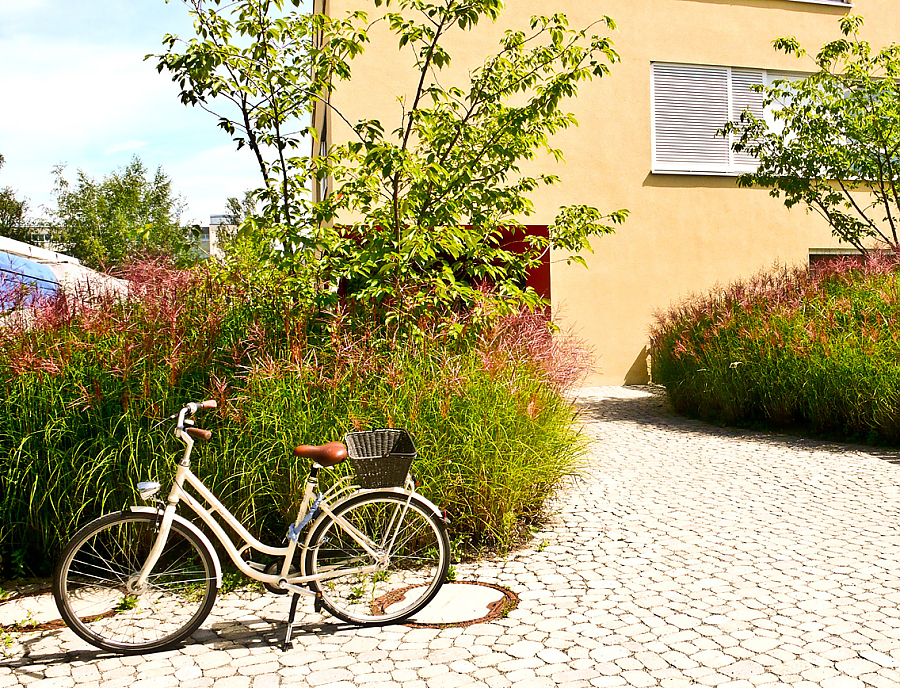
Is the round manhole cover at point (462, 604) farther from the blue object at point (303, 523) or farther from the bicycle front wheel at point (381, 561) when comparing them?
the blue object at point (303, 523)

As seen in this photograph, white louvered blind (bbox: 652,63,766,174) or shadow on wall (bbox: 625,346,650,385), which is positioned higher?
white louvered blind (bbox: 652,63,766,174)

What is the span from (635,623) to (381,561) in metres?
1.30

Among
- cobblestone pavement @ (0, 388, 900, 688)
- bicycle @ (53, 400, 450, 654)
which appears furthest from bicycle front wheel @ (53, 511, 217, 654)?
cobblestone pavement @ (0, 388, 900, 688)

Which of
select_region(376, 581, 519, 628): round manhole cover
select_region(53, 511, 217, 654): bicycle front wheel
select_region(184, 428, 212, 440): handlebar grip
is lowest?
select_region(376, 581, 519, 628): round manhole cover

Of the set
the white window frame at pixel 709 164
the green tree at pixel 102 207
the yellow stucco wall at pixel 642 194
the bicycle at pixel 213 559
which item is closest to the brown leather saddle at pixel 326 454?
the bicycle at pixel 213 559

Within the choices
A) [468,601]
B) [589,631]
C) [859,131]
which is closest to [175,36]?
[468,601]

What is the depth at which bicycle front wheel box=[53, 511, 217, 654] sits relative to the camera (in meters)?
3.88

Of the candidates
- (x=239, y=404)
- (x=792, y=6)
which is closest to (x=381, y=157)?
(x=239, y=404)

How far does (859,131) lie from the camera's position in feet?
38.1

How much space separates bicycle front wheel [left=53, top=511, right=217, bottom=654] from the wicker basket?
0.81 metres

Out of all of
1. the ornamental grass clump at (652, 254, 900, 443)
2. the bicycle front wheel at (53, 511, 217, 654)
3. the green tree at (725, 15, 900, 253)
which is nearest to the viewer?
the bicycle front wheel at (53, 511, 217, 654)

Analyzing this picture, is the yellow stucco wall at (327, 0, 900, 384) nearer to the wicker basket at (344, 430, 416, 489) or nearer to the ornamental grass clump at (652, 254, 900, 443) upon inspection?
the ornamental grass clump at (652, 254, 900, 443)

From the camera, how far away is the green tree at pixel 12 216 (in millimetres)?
31188

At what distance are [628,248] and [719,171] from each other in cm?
239
